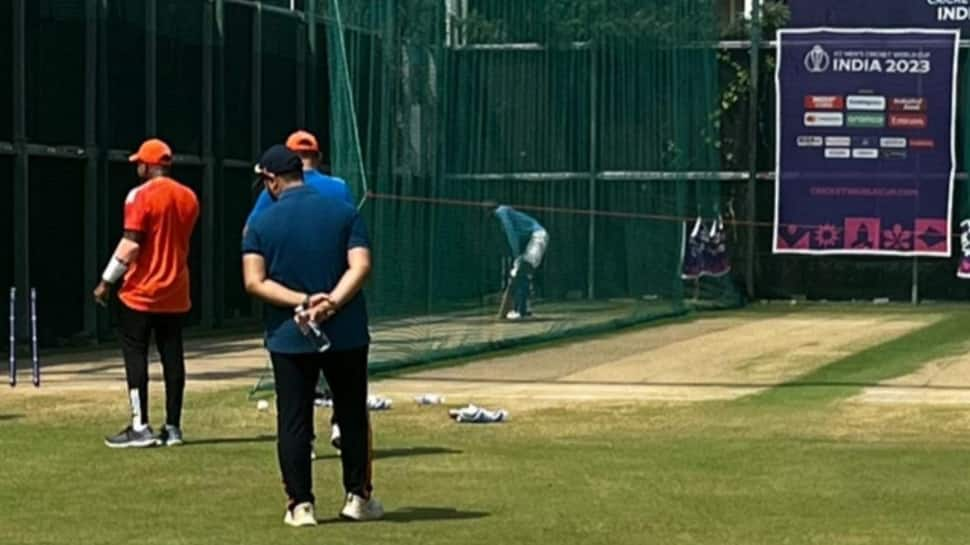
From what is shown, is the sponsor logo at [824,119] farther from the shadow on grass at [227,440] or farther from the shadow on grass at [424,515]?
the shadow on grass at [424,515]

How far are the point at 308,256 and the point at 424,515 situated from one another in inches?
54.4

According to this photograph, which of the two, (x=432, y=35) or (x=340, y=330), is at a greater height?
(x=432, y=35)

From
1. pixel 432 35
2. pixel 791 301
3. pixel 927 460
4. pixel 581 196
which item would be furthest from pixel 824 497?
pixel 791 301

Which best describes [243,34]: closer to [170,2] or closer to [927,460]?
[170,2]

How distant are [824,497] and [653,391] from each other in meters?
6.41

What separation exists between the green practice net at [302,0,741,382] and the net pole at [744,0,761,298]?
140 cm

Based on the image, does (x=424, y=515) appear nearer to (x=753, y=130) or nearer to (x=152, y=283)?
(x=152, y=283)

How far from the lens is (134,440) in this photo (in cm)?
1322

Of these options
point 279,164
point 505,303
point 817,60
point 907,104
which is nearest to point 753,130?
point 817,60

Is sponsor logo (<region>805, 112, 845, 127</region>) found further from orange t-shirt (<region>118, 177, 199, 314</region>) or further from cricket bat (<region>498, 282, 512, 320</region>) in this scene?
orange t-shirt (<region>118, 177, 199, 314</region>)

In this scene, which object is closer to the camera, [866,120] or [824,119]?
[866,120]

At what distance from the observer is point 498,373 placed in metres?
19.2

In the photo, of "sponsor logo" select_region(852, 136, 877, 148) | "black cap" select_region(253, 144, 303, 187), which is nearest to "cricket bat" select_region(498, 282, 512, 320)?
"sponsor logo" select_region(852, 136, 877, 148)

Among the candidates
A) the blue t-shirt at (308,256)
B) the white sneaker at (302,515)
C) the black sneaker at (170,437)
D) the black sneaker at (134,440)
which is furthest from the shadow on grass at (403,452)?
the blue t-shirt at (308,256)
